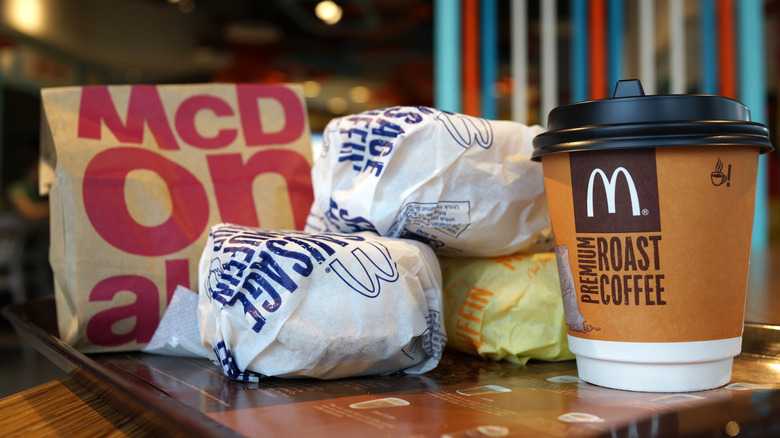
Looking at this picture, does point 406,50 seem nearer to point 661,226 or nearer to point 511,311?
point 511,311

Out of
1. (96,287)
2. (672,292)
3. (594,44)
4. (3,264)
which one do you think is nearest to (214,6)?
(3,264)

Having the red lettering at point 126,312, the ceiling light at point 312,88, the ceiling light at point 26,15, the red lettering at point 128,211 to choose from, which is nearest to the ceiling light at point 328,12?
A: the ceiling light at point 26,15

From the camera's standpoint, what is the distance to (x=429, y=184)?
2.47 ft

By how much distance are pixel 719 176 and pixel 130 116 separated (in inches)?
A: 31.9

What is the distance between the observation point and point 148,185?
971 millimetres

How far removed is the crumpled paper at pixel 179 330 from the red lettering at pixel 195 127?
241 millimetres

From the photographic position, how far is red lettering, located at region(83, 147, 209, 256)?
3.07 feet

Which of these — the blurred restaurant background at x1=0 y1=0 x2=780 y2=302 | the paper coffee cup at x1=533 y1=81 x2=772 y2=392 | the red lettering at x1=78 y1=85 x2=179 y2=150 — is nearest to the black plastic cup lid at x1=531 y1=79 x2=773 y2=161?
the paper coffee cup at x1=533 y1=81 x2=772 y2=392

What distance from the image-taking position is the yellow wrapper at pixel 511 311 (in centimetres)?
80

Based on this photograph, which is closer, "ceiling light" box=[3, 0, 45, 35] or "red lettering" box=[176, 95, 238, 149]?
"red lettering" box=[176, 95, 238, 149]

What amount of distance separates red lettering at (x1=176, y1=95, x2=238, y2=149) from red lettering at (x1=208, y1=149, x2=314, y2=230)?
27 mm

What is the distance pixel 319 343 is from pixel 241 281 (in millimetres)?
100

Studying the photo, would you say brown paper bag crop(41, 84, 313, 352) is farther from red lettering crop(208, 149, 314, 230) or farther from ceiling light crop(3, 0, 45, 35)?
ceiling light crop(3, 0, 45, 35)

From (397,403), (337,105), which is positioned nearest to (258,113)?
(397,403)
